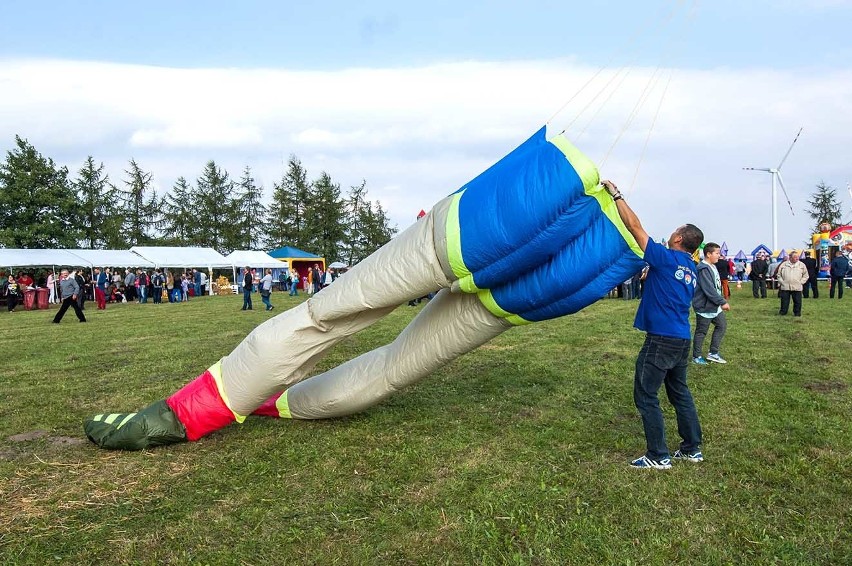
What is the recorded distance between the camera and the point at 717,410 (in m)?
→ 6.41

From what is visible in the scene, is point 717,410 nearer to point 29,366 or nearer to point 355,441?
point 355,441

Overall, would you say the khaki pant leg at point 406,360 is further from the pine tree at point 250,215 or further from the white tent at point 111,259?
the pine tree at point 250,215

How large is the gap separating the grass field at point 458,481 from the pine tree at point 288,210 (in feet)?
170

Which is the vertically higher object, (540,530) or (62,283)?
(62,283)

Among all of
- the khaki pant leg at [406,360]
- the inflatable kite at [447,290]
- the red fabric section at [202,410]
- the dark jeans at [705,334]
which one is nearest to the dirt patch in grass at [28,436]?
the inflatable kite at [447,290]

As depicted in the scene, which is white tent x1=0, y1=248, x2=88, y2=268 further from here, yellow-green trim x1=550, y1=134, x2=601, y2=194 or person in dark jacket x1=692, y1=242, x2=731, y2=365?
yellow-green trim x1=550, y1=134, x2=601, y2=194

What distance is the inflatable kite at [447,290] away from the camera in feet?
15.0

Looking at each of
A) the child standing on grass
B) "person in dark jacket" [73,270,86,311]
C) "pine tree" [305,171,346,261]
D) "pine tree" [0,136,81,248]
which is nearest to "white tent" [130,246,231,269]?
the child standing on grass

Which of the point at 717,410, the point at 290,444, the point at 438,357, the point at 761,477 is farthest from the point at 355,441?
the point at 717,410

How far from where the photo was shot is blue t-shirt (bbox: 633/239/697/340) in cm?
473

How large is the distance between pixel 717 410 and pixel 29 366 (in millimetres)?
10207

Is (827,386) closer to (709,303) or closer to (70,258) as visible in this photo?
(709,303)

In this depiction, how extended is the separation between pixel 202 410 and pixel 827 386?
7152mm

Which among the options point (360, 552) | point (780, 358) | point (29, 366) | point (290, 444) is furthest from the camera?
point (29, 366)
